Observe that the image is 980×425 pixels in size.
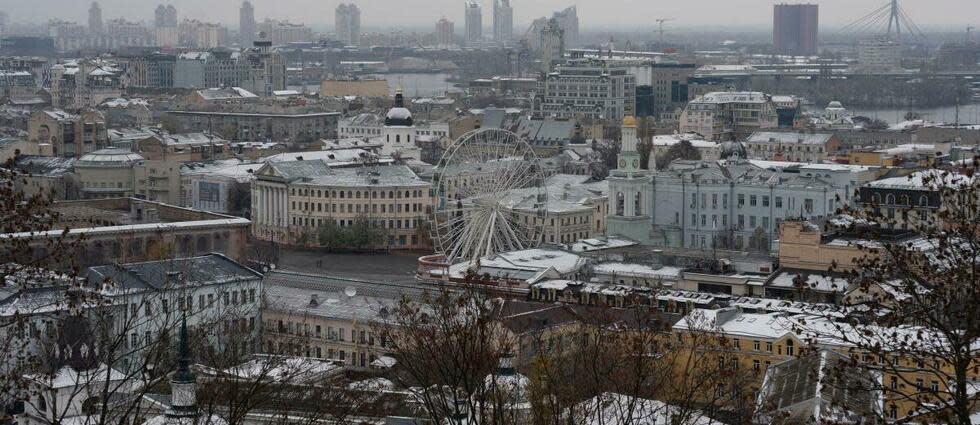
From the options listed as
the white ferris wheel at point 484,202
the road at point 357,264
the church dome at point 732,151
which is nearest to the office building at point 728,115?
the church dome at point 732,151

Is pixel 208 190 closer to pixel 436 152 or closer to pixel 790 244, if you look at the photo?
pixel 436 152

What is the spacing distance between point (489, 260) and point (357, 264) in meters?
7.14

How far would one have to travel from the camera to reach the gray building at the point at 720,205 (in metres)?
34.3

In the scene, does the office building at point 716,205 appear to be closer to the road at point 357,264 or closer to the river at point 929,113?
the road at point 357,264

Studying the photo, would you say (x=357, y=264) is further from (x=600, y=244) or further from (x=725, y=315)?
(x=725, y=315)

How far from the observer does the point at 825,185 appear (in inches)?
1369

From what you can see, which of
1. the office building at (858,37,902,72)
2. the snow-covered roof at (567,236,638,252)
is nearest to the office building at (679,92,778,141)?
the snow-covered roof at (567,236,638,252)

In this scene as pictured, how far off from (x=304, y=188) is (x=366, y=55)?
116857 mm

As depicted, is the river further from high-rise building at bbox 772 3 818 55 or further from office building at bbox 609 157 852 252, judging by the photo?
high-rise building at bbox 772 3 818 55

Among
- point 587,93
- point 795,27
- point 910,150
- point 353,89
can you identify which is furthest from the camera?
point 795,27

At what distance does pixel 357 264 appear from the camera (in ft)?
115

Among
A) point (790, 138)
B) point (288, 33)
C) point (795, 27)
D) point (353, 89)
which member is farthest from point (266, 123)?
point (288, 33)

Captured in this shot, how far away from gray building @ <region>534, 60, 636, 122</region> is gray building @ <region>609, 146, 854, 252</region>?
33230 millimetres

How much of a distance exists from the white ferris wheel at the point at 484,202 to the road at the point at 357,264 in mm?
947
